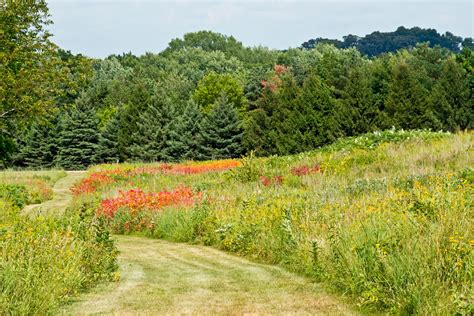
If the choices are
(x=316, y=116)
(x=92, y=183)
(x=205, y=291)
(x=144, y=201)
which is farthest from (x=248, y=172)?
(x=316, y=116)

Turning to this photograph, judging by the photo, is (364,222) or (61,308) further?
(364,222)

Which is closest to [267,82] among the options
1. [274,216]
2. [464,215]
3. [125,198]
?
[125,198]

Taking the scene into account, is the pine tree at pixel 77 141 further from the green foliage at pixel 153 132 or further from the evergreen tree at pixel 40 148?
the green foliage at pixel 153 132

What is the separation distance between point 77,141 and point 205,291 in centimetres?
4946

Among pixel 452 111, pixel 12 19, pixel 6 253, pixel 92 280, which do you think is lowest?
pixel 92 280

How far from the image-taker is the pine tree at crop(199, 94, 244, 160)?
4788 cm

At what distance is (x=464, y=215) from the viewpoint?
22.5 ft

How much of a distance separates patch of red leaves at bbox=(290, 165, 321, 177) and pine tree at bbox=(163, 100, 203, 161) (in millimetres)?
28664

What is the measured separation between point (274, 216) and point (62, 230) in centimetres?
394

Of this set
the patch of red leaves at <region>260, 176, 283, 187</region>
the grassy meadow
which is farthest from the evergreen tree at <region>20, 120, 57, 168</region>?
the grassy meadow

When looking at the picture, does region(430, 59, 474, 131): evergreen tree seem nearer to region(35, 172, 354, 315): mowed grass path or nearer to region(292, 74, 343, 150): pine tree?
region(292, 74, 343, 150): pine tree

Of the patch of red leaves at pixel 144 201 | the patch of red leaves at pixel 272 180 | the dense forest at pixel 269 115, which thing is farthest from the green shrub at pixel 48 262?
the dense forest at pixel 269 115

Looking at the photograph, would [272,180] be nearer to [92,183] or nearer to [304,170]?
[304,170]

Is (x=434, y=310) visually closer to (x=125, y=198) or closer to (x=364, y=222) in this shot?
(x=364, y=222)
